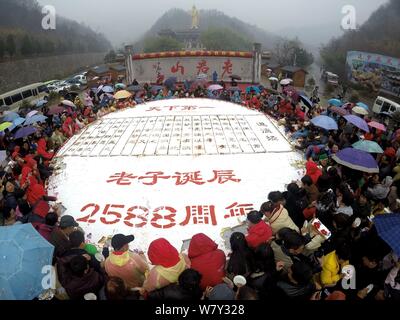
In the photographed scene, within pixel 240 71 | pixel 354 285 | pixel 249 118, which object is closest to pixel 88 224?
pixel 354 285

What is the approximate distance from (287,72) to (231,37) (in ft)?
105

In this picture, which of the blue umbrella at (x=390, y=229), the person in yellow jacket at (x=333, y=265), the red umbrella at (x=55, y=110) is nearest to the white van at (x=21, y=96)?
the red umbrella at (x=55, y=110)

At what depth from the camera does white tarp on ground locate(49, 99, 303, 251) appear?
190 inches

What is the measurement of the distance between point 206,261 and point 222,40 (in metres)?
52.9

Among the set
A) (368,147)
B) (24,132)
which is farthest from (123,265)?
(24,132)

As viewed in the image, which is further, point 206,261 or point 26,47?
point 26,47

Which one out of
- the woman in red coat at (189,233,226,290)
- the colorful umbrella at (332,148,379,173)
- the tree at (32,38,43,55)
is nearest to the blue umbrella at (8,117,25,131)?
the woman in red coat at (189,233,226,290)

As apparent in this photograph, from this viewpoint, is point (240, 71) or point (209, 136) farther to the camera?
point (240, 71)

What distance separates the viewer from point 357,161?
4848 mm

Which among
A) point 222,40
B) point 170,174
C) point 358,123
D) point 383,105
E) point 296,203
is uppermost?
point 222,40

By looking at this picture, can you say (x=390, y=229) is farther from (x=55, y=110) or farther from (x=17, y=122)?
(x=55, y=110)

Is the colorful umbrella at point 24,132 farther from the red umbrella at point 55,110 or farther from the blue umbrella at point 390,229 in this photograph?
the blue umbrella at point 390,229

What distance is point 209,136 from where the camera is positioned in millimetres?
7859
